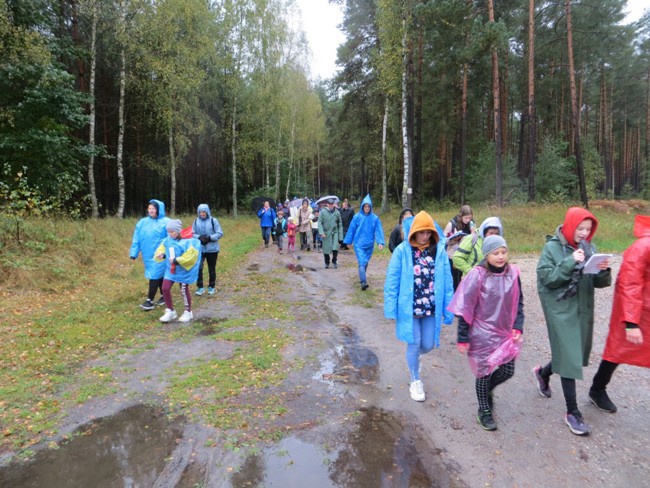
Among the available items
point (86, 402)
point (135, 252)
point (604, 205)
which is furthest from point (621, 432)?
point (604, 205)

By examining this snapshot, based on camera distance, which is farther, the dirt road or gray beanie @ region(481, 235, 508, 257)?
gray beanie @ region(481, 235, 508, 257)

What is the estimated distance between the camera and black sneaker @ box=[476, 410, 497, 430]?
3.46m

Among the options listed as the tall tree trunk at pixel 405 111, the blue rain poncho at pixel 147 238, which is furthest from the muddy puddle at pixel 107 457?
the tall tree trunk at pixel 405 111

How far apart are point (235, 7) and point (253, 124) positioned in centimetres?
782

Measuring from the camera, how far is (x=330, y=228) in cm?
1132

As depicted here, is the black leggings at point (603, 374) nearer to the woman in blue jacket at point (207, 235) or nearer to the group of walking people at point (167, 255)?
the group of walking people at point (167, 255)

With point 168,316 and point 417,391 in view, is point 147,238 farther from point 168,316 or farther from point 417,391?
point 417,391

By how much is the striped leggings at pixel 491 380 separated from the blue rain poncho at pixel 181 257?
4931 millimetres

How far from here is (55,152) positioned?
12.3 metres

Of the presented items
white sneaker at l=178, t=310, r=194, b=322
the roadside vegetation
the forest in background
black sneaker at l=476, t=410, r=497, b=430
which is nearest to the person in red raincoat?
black sneaker at l=476, t=410, r=497, b=430

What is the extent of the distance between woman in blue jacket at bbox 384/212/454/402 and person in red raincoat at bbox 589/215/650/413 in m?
1.42

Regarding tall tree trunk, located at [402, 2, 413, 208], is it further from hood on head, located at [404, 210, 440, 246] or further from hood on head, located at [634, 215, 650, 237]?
hood on head, located at [634, 215, 650, 237]

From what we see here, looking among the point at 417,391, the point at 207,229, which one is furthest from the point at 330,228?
the point at 417,391

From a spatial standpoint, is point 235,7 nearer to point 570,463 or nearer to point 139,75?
point 139,75
